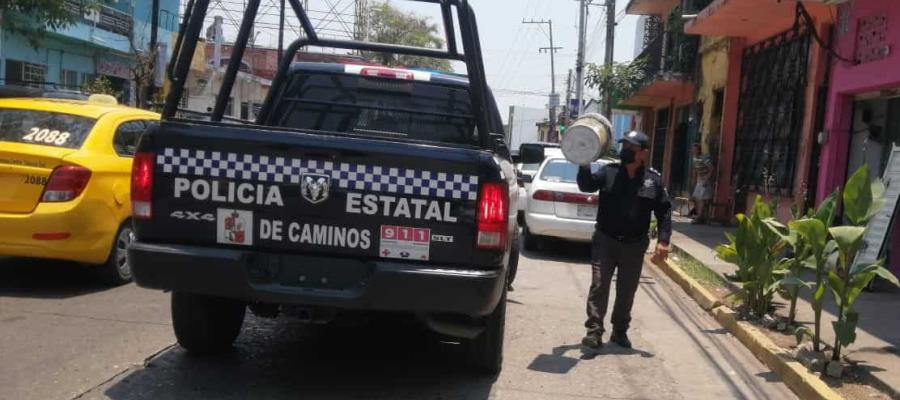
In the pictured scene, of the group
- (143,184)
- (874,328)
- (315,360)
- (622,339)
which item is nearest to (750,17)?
(874,328)

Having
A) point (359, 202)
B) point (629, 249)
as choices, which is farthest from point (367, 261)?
point (629, 249)

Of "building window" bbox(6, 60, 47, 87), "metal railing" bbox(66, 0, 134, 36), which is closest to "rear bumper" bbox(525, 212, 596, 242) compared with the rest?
"building window" bbox(6, 60, 47, 87)

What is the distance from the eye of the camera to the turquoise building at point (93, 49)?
65.9ft

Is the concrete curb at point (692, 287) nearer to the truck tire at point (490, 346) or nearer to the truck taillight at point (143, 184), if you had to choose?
the truck tire at point (490, 346)

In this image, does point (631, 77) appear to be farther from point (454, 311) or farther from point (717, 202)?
point (454, 311)

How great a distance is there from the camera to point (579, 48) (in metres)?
34.2

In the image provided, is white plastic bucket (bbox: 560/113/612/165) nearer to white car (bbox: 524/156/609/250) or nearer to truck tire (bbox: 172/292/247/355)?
truck tire (bbox: 172/292/247/355)

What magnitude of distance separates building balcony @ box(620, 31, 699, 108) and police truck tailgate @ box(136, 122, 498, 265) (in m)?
17.3

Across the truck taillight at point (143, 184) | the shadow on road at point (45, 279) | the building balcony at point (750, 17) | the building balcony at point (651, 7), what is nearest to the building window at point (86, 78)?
the building balcony at point (651, 7)

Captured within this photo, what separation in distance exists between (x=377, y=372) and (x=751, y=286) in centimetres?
360

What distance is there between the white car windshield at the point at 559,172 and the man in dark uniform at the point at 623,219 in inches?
209

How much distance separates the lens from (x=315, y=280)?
4051 mm

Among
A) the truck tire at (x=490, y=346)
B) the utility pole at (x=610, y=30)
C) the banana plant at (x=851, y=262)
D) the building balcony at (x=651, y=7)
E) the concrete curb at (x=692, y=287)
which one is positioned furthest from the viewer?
the utility pole at (x=610, y=30)

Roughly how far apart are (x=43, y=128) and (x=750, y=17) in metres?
11.4
